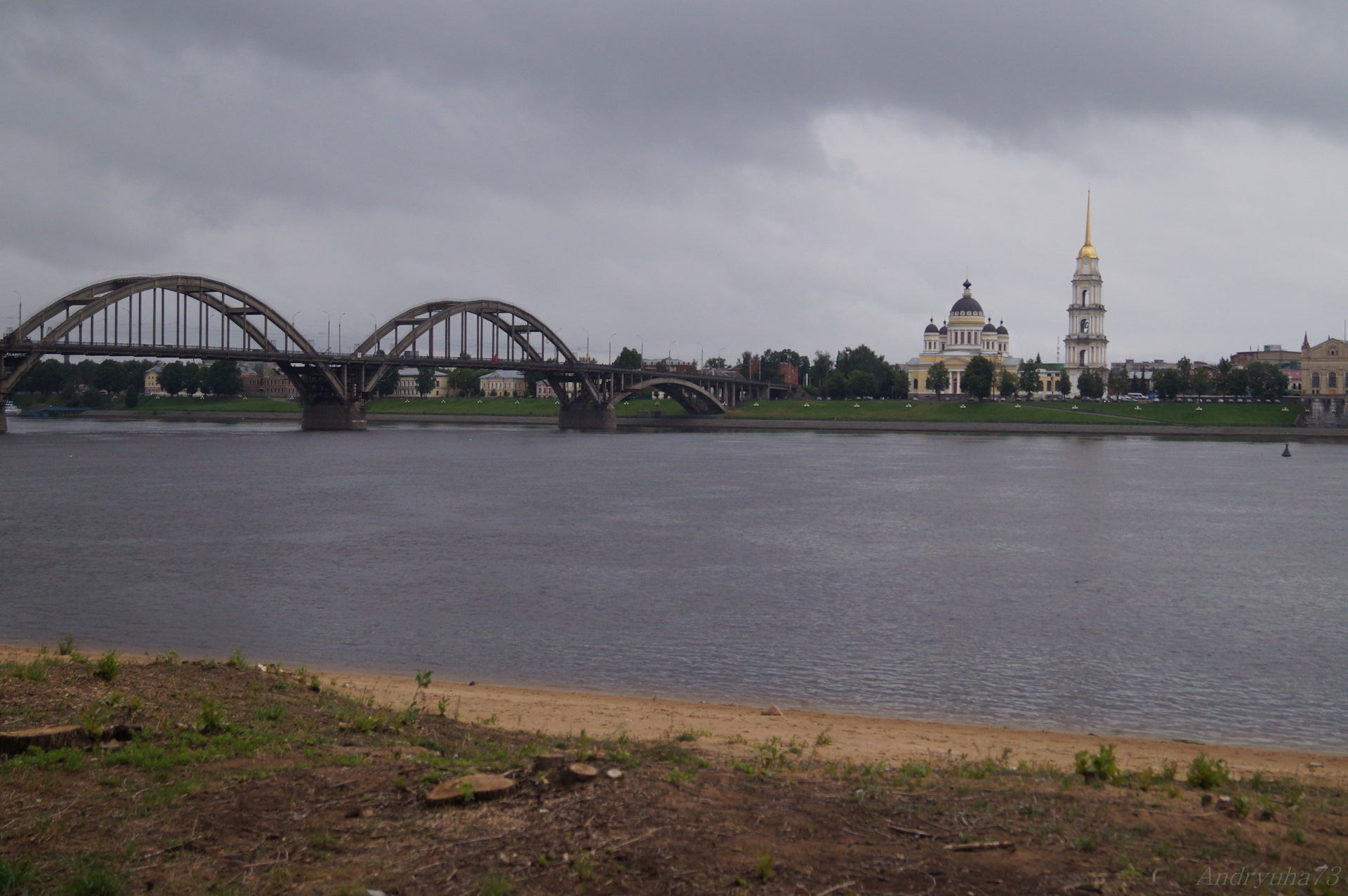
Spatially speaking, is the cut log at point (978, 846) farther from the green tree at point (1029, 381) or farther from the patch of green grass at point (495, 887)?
the green tree at point (1029, 381)

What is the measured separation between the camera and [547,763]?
6.36 metres

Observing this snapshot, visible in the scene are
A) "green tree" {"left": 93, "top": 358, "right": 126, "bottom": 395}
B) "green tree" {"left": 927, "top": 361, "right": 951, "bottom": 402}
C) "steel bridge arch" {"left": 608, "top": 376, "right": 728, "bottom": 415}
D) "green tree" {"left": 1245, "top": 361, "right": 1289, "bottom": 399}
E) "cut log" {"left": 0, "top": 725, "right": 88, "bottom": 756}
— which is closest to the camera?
"cut log" {"left": 0, "top": 725, "right": 88, "bottom": 756}

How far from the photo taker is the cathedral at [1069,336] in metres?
126

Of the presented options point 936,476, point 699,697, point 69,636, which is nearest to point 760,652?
point 699,697

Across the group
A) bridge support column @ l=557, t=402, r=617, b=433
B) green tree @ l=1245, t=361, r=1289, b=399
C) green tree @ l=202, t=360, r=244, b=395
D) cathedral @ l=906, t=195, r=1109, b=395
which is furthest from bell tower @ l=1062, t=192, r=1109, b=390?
green tree @ l=202, t=360, r=244, b=395

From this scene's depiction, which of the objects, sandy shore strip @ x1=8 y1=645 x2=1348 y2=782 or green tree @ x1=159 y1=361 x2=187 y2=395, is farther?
green tree @ x1=159 y1=361 x2=187 y2=395

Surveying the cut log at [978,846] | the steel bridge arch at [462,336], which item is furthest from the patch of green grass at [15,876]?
the steel bridge arch at [462,336]

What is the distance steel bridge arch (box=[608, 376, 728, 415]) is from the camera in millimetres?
89438

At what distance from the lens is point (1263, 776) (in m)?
7.68

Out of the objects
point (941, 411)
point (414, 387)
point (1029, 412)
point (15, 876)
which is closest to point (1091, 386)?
point (1029, 412)

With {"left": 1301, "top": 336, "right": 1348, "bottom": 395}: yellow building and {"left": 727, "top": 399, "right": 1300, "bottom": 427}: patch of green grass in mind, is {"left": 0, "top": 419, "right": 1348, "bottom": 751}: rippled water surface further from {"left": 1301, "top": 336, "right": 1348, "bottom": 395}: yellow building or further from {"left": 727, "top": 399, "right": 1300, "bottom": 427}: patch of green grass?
{"left": 1301, "top": 336, "right": 1348, "bottom": 395}: yellow building

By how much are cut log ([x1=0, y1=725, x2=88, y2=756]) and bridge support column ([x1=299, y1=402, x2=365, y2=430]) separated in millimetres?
73753

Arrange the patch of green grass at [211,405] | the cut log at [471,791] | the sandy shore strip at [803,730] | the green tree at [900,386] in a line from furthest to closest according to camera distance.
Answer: the green tree at [900,386] < the patch of green grass at [211,405] < the sandy shore strip at [803,730] < the cut log at [471,791]

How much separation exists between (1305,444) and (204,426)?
3165 inches
